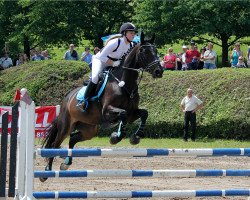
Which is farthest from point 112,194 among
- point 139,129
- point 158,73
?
point 158,73

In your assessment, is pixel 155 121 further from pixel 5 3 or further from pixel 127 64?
pixel 5 3

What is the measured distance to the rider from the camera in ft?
34.1

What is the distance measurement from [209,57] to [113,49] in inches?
434

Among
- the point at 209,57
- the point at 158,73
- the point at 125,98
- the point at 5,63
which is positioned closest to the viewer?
the point at 158,73

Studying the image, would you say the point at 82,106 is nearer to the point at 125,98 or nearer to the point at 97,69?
the point at 97,69

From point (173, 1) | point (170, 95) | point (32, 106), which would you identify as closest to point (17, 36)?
point (173, 1)

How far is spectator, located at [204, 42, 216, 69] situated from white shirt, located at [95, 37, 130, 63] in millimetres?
10337

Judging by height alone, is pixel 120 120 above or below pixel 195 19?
below

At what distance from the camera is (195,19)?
1053 inches

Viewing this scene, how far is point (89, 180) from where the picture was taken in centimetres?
1203

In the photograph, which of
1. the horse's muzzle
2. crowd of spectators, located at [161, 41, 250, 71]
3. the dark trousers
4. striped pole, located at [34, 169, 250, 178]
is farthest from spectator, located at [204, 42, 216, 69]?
striped pole, located at [34, 169, 250, 178]

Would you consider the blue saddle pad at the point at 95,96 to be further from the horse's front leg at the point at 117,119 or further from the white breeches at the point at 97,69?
the horse's front leg at the point at 117,119

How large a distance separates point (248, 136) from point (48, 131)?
8.78 meters

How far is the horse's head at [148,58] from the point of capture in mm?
9805
